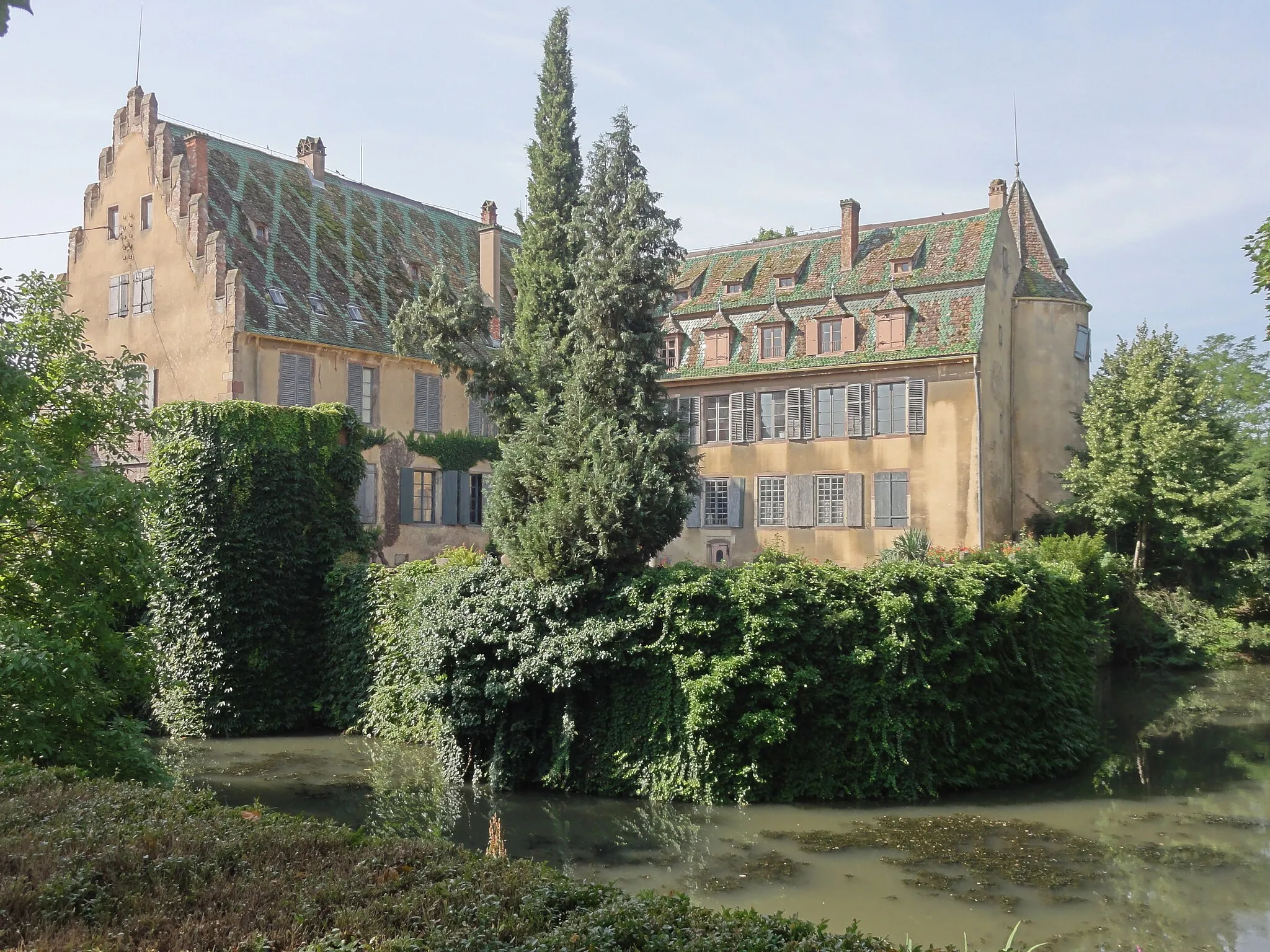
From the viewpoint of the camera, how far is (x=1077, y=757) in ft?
63.9

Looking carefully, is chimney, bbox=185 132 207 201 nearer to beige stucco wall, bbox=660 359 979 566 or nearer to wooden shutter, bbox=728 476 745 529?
beige stucco wall, bbox=660 359 979 566

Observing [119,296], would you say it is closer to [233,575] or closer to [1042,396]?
[233,575]

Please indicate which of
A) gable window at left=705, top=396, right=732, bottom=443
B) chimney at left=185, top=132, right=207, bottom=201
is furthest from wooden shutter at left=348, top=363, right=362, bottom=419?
gable window at left=705, top=396, right=732, bottom=443

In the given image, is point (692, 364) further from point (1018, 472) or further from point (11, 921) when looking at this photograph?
point (11, 921)

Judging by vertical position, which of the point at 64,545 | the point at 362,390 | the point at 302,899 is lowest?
the point at 302,899

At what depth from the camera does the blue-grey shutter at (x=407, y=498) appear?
3272 cm

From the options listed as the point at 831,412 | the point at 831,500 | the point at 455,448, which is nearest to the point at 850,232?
the point at 831,412

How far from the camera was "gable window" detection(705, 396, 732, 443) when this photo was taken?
121ft

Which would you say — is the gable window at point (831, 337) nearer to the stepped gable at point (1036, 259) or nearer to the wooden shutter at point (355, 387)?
the stepped gable at point (1036, 259)

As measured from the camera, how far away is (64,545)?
473 inches

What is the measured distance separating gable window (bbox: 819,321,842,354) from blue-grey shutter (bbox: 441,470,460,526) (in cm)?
1204

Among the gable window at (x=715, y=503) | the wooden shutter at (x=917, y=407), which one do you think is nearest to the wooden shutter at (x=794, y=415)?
the gable window at (x=715, y=503)

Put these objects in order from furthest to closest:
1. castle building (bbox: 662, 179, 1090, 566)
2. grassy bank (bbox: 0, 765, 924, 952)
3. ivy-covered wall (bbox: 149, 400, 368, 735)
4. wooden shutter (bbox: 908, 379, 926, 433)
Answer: wooden shutter (bbox: 908, 379, 926, 433), castle building (bbox: 662, 179, 1090, 566), ivy-covered wall (bbox: 149, 400, 368, 735), grassy bank (bbox: 0, 765, 924, 952)

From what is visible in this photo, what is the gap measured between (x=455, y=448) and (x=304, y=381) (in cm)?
487
